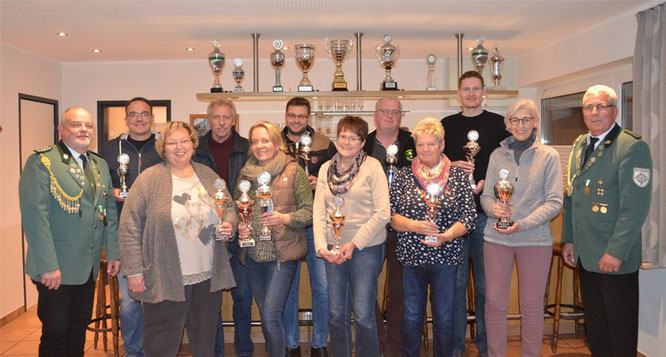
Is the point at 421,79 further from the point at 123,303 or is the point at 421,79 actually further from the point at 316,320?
the point at 123,303

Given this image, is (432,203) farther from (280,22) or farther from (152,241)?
(280,22)

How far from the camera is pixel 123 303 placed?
147 inches

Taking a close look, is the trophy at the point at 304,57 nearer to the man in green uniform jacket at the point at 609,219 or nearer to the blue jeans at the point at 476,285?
the blue jeans at the point at 476,285

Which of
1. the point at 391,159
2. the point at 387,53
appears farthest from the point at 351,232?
the point at 387,53

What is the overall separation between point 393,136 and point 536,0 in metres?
1.57

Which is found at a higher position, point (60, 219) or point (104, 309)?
point (60, 219)

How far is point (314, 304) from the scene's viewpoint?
12.3 feet

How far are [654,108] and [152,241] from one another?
3467mm

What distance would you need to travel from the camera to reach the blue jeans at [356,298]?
3.15 m

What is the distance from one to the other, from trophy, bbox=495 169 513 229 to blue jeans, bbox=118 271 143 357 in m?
2.48

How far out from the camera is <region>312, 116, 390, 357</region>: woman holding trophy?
10.2 feet

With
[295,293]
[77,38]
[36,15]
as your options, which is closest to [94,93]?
[77,38]

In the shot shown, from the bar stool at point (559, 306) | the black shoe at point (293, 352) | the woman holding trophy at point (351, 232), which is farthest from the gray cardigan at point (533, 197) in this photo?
the black shoe at point (293, 352)

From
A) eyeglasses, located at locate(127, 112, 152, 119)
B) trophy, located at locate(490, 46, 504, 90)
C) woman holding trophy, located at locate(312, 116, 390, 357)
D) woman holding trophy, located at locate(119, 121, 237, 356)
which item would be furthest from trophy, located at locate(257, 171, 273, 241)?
trophy, located at locate(490, 46, 504, 90)
